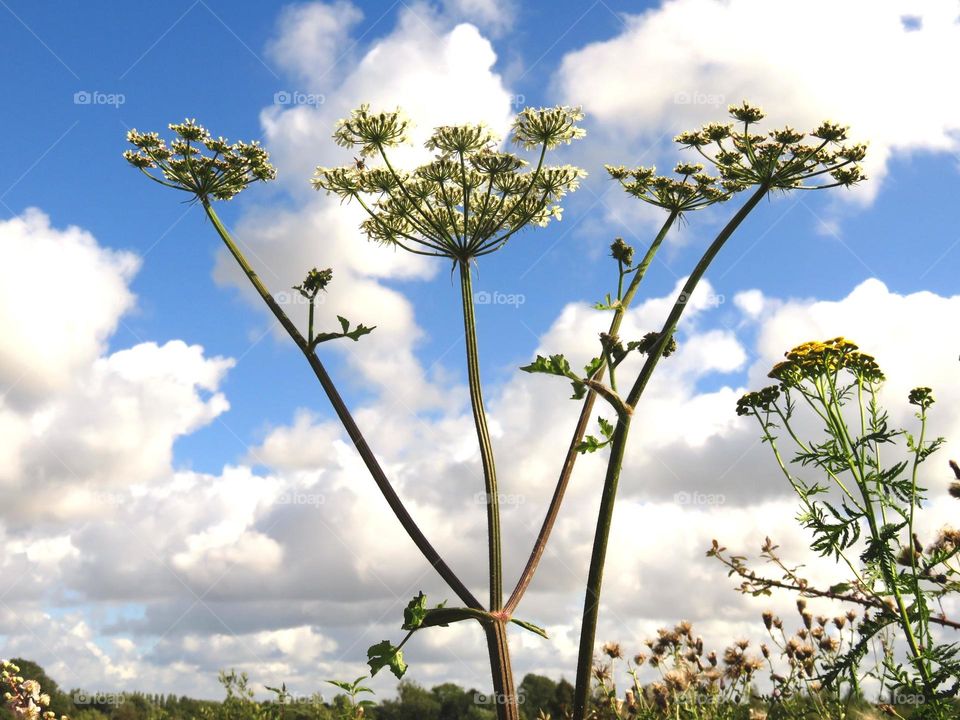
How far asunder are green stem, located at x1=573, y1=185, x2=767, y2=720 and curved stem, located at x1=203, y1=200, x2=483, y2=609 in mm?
915

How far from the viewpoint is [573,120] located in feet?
27.6

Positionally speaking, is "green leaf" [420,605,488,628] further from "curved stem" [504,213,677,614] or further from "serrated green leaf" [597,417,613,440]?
"serrated green leaf" [597,417,613,440]

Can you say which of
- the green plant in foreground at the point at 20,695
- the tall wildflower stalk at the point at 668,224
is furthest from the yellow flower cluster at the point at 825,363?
the green plant in foreground at the point at 20,695

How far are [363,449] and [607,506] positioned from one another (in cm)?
223

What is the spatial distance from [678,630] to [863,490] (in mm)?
2882

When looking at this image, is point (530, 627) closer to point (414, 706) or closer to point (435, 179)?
point (435, 179)

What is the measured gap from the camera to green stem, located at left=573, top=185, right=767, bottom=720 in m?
6.01

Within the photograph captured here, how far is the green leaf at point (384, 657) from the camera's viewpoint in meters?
6.61

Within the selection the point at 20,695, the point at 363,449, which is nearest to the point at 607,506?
the point at 363,449

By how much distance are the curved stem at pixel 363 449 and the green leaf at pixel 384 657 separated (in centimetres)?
67

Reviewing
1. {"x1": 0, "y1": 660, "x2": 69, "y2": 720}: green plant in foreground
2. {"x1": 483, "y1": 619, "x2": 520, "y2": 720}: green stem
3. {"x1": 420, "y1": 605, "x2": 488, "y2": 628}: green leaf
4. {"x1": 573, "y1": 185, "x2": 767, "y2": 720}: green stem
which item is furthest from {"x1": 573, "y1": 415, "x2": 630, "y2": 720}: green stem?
{"x1": 0, "y1": 660, "x2": 69, "y2": 720}: green plant in foreground

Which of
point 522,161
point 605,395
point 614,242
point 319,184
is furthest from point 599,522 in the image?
point 319,184

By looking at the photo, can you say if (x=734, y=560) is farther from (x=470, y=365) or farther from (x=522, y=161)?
(x=522, y=161)

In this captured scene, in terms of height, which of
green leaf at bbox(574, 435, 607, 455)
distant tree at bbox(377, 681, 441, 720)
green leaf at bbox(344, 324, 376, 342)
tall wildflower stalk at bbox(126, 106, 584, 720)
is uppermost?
tall wildflower stalk at bbox(126, 106, 584, 720)
